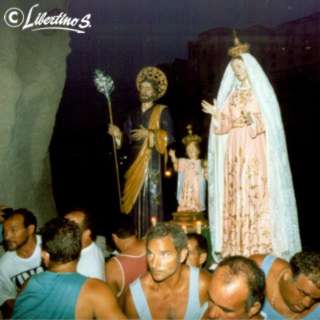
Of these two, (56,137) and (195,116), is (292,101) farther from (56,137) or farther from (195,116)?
(56,137)

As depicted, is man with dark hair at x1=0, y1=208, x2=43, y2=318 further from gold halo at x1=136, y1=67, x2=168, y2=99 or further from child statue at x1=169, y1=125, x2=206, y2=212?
gold halo at x1=136, y1=67, x2=168, y2=99

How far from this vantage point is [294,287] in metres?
2.88

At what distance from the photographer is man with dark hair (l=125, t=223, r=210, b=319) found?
3.10 metres

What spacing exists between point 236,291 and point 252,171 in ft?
10.9

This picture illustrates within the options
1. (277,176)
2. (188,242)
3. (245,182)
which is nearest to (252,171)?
(245,182)

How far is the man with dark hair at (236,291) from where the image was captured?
8.29 ft

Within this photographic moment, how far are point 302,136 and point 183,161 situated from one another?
6.31 metres

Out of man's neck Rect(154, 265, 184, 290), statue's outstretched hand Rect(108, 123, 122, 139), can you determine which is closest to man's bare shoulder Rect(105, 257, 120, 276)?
man's neck Rect(154, 265, 184, 290)

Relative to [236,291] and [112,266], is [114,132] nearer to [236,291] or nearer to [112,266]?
[112,266]

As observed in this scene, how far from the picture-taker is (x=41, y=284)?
278cm

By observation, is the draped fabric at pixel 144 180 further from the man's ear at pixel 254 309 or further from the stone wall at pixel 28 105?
the man's ear at pixel 254 309

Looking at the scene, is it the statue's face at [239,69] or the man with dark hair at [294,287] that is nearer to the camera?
the man with dark hair at [294,287]

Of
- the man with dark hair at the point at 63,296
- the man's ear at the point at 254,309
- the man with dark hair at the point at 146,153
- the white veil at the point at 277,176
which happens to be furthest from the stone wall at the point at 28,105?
the man's ear at the point at 254,309

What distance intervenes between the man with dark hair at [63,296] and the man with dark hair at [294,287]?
3.67ft
